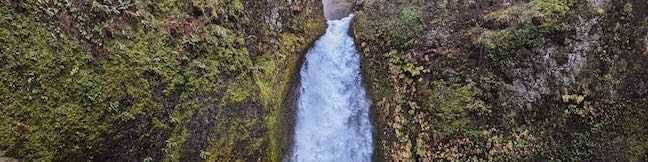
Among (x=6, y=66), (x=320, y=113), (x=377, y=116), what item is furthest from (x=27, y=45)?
(x=377, y=116)

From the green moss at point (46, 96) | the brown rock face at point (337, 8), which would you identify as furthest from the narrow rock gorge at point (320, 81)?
the brown rock face at point (337, 8)

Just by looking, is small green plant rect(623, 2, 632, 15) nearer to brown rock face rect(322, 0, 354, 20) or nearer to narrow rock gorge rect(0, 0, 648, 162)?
narrow rock gorge rect(0, 0, 648, 162)

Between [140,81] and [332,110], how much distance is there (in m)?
4.84

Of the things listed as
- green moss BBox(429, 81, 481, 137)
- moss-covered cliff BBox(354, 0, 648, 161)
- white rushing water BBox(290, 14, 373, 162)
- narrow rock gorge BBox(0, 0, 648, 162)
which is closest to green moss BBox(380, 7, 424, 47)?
narrow rock gorge BBox(0, 0, 648, 162)

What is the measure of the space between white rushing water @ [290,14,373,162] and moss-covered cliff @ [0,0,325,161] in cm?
57

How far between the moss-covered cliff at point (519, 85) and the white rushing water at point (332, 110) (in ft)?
1.45

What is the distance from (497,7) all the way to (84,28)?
876 cm

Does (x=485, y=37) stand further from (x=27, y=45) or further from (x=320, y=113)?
(x=27, y=45)

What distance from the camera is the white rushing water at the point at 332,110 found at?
10.9 meters

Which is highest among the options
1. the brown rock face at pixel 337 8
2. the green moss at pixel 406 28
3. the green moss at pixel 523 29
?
the green moss at pixel 523 29

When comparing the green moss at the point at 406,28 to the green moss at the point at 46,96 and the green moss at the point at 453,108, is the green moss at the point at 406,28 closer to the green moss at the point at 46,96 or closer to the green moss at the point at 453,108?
the green moss at the point at 453,108

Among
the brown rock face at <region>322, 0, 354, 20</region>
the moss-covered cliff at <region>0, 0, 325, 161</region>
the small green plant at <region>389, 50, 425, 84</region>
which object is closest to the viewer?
the moss-covered cliff at <region>0, 0, 325, 161</region>

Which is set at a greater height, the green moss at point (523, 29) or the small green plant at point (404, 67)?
the green moss at point (523, 29)

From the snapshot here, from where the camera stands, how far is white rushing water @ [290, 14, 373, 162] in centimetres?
1088
